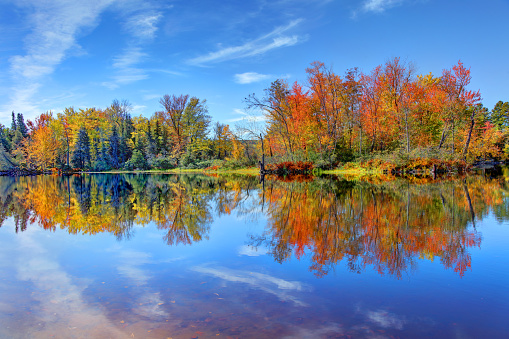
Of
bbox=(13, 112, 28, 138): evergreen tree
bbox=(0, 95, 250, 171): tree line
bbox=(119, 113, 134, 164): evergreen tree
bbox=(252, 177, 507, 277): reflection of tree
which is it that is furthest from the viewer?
bbox=(13, 112, 28, 138): evergreen tree

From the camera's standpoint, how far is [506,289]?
143 inches

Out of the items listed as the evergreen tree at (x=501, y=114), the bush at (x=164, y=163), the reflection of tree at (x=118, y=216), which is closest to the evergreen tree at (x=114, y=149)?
the bush at (x=164, y=163)

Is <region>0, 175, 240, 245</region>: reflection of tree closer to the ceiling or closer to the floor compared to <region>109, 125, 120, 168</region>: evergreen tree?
closer to the floor

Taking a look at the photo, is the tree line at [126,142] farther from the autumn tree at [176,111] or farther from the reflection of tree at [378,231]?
the reflection of tree at [378,231]

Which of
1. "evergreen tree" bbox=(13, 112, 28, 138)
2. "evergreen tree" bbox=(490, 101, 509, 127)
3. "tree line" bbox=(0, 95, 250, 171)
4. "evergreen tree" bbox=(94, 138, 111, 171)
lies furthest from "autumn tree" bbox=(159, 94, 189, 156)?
"evergreen tree" bbox=(490, 101, 509, 127)

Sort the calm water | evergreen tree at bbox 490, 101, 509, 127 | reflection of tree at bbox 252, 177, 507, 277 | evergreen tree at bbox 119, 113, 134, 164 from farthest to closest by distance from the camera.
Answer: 1. evergreen tree at bbox 490, 101, 509, 127
2. evergreen tree at bbox 119, 113, 134, 164
3. reflection of tree at bbox 252, 177, 507, 277
4. the calm water

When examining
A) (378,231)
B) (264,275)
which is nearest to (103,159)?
(378,231)

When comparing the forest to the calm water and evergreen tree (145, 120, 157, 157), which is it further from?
the calm water

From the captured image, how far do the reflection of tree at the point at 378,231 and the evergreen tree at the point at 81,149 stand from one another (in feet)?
158

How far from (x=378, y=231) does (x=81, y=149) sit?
172 ft

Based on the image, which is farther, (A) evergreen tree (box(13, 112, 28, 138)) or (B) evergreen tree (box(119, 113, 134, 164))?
(A) evergreen tree (box(13, 112, 28, 138))

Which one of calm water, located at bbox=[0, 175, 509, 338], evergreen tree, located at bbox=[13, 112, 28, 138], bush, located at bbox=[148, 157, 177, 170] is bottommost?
calm water, located at bbox=[0, 175, 509, 338]

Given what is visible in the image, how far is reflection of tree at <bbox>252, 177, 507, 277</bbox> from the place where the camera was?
4699 mm

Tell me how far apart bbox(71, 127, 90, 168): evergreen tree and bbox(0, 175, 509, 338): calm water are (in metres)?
46.1
